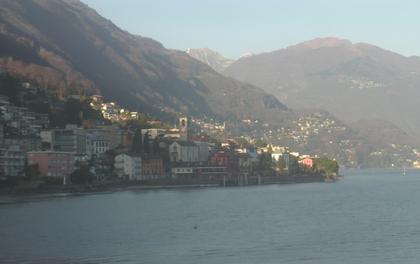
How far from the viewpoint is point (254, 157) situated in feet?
388

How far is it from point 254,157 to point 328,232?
82.9 metres

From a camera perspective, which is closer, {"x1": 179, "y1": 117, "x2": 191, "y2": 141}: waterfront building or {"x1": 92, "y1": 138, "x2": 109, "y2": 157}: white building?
{"x1": 92, "y1": 138, "x2": 109, "y2": 157}: white building

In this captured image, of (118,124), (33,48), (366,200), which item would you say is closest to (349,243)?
(366,200)

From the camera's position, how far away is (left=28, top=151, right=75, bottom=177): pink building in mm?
70750

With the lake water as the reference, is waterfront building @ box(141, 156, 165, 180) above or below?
above

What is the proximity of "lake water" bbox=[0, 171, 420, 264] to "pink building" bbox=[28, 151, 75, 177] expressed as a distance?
45.7 feet

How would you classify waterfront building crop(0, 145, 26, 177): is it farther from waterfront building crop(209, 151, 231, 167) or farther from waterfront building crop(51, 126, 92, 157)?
waterfront building crop(209, 151, 231, 167)

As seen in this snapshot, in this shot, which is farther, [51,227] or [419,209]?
[419,209]

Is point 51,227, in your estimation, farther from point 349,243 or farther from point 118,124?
point 118,124

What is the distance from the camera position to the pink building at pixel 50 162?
70750mm

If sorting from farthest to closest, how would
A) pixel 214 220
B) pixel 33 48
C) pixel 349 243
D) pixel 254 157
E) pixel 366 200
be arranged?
pixel 33 48
pixel 254 157
pixel 366 200
pixel 214 220
pixel 349 243

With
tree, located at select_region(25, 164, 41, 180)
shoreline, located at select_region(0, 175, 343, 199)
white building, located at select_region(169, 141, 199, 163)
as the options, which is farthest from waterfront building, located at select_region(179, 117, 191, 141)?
tree, located at select_region(25, 164, 41, 180)

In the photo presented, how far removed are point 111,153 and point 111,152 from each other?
328 millimetres

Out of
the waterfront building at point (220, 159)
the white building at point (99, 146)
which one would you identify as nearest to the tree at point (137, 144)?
the white building at point (99, 146)
